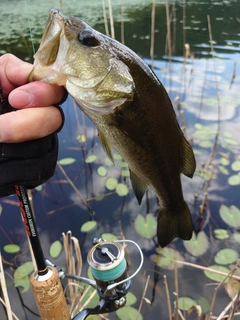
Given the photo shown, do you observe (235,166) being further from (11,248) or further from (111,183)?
(11,248)

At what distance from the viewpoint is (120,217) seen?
9.80 ft

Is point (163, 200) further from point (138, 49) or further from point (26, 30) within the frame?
point (26, 30)

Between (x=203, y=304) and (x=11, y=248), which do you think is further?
(x=11, y=248)

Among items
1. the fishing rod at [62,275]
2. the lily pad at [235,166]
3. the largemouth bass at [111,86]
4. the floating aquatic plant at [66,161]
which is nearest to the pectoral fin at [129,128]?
the largemouth bass at [111,86]

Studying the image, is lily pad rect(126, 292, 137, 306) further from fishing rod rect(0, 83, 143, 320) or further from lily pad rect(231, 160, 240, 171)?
lily pad rect(231, 160, 240, 171)

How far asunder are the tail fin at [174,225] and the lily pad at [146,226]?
1.04m

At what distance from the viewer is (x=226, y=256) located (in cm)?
242

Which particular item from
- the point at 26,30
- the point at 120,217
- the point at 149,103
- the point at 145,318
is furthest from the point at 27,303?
the point at 26,30

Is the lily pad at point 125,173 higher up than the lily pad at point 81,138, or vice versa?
the lily pad at point 81,138

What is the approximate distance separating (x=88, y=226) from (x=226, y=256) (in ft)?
4.00

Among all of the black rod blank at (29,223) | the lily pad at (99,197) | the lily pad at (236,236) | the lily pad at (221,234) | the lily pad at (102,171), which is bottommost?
the lily pad at (221,234)

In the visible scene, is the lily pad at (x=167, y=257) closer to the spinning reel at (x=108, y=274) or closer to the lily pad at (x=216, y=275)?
the lily pad at (x=216, y=275)

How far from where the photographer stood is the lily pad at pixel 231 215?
2.68 metres

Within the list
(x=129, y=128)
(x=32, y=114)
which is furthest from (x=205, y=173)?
(x=32, y=114)
